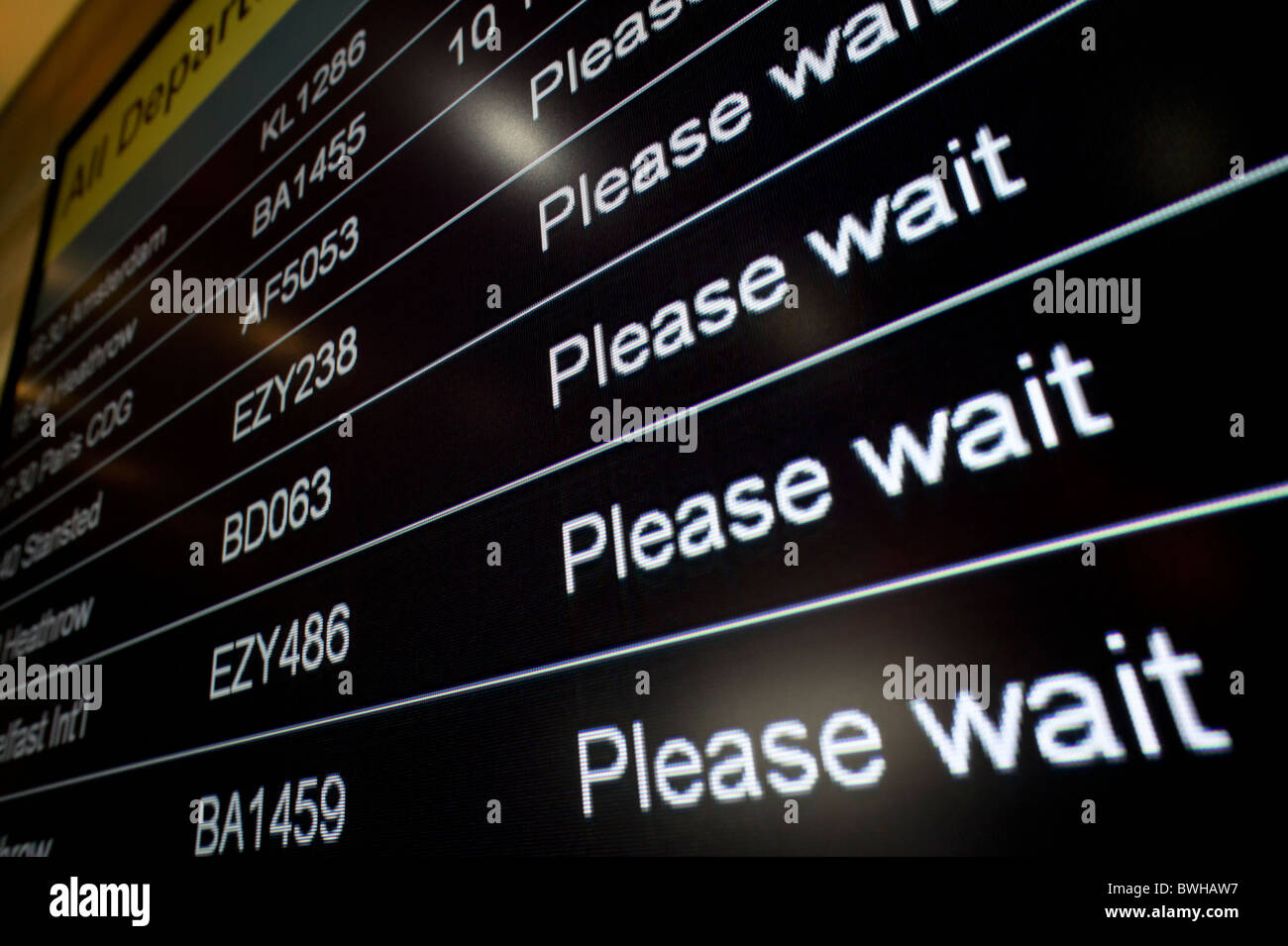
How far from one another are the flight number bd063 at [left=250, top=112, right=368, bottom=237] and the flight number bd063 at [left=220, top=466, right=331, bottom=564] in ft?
1.67

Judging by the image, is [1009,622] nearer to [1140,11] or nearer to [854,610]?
[854,610]

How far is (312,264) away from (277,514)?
1.32 feet

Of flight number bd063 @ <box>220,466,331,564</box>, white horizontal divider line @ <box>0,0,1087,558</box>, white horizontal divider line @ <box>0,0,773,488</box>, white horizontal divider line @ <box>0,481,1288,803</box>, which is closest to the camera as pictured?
white horizontal divider line @ <box>0,481,1288,803</box>

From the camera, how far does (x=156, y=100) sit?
2012 mm

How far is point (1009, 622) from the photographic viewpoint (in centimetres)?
58

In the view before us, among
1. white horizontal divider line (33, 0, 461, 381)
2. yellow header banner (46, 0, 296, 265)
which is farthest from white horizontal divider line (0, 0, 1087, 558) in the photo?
yellow header banner (46, 0, 296, 265)

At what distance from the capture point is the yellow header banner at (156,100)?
1769 mm

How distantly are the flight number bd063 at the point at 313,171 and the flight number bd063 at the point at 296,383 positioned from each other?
0.31m

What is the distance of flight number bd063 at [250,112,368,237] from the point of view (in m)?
1.35

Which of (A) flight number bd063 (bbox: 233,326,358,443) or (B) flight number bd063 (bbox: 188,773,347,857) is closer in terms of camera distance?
(B) flight number bd063 (bbox: 188,773,347,857)
